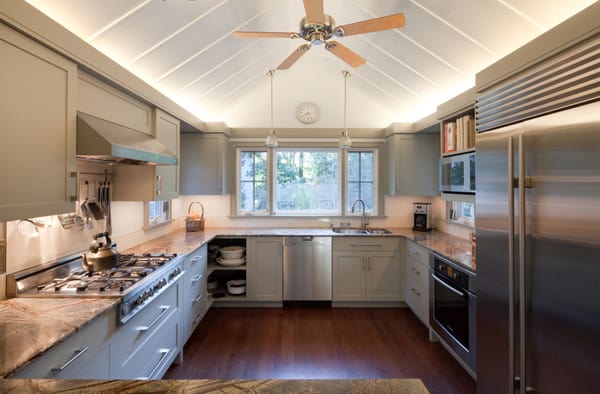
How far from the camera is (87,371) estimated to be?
1243mm

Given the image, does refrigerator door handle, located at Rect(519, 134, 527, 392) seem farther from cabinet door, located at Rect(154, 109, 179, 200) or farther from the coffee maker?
cabinet door, located at Rect(154, 109, 179, 200)

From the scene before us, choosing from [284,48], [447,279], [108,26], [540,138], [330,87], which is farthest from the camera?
[330,87]

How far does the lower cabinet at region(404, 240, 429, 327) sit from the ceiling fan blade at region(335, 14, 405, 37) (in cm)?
206

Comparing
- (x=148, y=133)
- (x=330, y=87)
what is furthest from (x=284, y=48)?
(x=148, y=133)

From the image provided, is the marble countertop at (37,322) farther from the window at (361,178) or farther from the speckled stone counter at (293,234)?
the window at (361,178)

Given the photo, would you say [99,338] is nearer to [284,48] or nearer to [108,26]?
[108,26]

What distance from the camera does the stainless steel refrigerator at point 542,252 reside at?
1.06 meters

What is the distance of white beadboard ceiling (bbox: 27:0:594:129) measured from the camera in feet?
5.76

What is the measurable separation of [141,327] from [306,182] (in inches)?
110

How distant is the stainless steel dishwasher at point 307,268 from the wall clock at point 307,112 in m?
1.67

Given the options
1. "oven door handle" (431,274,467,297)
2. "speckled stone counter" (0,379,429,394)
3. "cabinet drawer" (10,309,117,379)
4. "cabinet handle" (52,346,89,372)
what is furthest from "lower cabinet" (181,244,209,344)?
"oven door handle" (431,274,467,297)

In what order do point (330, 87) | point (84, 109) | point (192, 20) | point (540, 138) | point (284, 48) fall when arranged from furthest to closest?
point (330, 87) → point (284, 48) → point (192, 20) → point (84, 109) → point (540, 138)

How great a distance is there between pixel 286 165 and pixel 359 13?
6.80 ft

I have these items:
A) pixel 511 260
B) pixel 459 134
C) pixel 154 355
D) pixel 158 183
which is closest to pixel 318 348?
pixel 154 355
